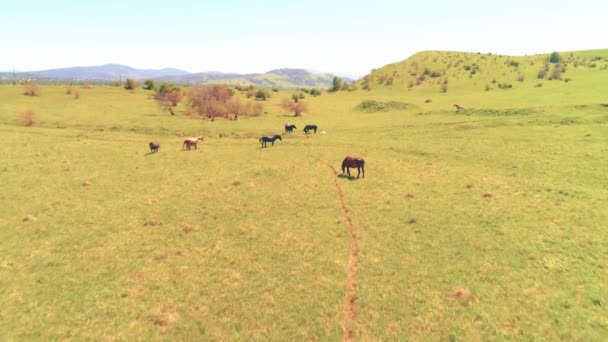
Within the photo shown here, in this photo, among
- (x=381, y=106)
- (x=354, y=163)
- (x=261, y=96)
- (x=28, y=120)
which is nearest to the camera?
(x=354, y=163)

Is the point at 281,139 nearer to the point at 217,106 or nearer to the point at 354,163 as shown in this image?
the point at 354,163

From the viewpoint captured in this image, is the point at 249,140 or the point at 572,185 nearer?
the point at 572,185

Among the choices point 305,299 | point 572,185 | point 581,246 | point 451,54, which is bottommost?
point 305,299

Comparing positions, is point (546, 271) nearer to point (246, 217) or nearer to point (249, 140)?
point (246, 217)

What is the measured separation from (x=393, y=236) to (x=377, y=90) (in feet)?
304

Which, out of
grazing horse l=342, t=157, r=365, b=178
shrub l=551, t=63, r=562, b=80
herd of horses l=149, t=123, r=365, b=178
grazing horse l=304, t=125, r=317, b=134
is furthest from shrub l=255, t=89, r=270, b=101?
shrub l=551, t=63, r=562, b=80

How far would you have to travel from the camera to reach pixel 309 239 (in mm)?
19812

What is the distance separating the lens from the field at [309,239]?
1361 centimetres

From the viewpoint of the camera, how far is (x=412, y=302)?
14453 mm

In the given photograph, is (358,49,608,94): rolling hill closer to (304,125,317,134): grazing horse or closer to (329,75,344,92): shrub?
(329,75,344,92): shrub

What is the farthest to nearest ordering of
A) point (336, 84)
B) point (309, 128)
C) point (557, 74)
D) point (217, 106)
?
point (336, 84) → point (557, 74) → point (217, 106) → point (309, 128)

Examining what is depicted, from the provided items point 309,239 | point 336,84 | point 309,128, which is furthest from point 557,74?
point 309,239

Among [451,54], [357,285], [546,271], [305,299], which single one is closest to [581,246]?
[546,271]

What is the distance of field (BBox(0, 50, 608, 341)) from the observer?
13609 millimetres
